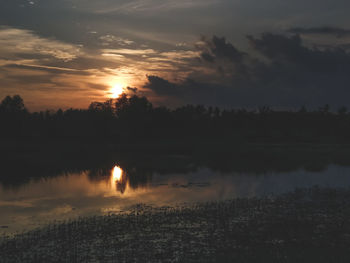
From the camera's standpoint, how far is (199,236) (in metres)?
21.5

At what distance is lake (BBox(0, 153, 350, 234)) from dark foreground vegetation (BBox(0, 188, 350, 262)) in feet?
13.3

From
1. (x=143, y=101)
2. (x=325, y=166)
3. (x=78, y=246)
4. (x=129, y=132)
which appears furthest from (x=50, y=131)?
(x=78, y=246)

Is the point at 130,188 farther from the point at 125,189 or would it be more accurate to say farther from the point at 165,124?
the point at 165,124

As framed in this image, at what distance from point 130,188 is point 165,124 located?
346ft

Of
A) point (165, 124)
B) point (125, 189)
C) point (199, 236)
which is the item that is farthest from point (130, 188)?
point (165, 124)

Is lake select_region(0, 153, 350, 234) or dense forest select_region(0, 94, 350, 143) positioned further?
dense forest select_region(0, 94, 350, 143)

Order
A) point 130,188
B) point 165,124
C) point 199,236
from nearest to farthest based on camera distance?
point 199,236, point 130,188, point 165,124

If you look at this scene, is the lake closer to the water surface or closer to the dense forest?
the water surface

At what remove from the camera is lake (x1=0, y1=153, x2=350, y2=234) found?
99.1ft

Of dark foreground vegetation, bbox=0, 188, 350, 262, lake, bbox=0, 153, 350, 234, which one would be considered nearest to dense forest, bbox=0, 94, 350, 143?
lake, bbox=0, 153, 350, 234

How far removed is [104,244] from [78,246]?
1.39 meters

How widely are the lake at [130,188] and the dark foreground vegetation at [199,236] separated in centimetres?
407

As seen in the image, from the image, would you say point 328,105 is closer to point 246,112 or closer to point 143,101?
point 246,112

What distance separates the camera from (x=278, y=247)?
63.0 ft
